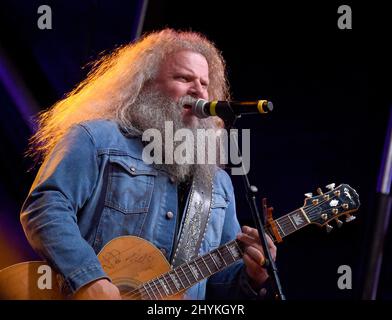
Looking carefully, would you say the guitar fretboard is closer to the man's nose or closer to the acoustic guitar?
the acoustic guitar

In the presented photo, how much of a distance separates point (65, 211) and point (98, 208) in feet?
0.82

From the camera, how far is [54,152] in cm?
254

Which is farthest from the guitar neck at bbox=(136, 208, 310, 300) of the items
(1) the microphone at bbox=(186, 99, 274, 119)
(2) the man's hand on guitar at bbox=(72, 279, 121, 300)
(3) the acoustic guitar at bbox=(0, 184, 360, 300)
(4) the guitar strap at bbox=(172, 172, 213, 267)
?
(1) the microphone at bbox=(186, 99, 274, 119)

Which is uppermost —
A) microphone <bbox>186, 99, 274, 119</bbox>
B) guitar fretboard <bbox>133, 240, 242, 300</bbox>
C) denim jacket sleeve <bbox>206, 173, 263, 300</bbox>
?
microphone <bbox>186, 99, 274, 119</bbox>

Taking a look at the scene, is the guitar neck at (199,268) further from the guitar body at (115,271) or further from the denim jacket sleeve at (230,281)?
the denim jacket sleeve at (230,281)

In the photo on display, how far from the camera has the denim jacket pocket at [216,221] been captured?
113 inches

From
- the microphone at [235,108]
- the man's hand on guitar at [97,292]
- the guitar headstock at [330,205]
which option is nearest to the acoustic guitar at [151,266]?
the guitar headstock at [330,205]

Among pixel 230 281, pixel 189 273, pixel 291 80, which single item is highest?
pixel 291 80

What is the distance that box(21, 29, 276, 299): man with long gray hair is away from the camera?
2311 millimetres

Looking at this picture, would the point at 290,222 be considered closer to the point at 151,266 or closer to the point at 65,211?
the point at 151,266

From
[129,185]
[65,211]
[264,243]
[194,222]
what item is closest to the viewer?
[264,243]

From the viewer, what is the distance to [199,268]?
8.45 ft

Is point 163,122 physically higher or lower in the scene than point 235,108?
lower

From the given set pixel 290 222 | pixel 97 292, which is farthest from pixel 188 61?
pixel 97 292
